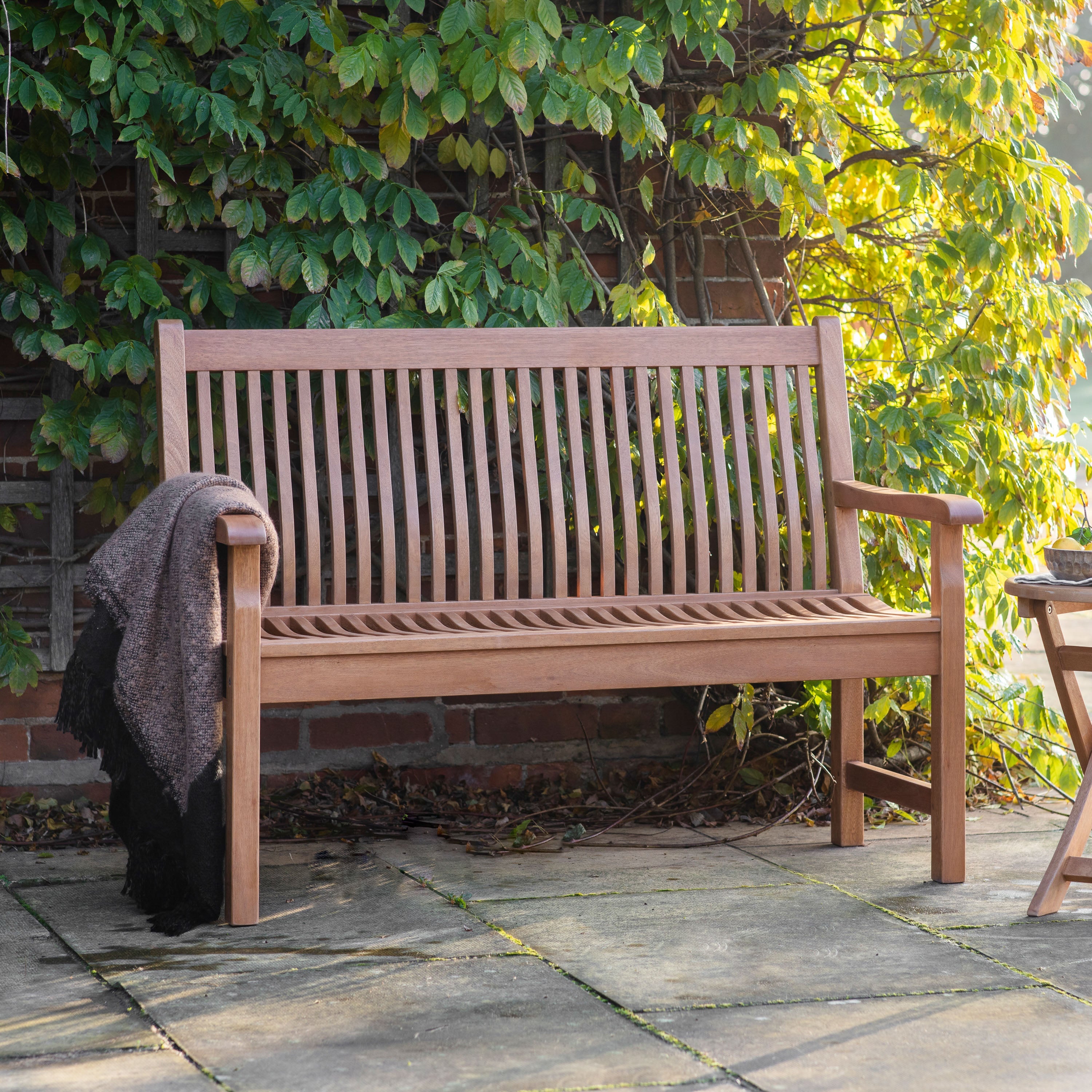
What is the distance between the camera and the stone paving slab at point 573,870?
2.82 m

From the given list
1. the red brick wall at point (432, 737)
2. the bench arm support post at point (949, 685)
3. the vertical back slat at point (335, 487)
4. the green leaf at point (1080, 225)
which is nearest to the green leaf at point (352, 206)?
the vertical back slat at point (335, 487)

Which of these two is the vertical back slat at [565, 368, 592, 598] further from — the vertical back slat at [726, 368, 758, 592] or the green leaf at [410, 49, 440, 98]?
the green leaf at [410, 49, 440, 98]

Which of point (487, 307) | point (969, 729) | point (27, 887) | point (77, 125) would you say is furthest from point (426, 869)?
point (77, 125)

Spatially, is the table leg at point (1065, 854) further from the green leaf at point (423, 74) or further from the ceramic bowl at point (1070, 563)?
the green leaf at point (423, 74)

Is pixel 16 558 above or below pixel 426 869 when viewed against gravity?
above

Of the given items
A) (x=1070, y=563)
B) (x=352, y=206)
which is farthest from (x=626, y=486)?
(x=1070, y=563)

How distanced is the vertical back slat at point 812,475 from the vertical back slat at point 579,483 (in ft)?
1.64

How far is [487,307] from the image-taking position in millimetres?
3287

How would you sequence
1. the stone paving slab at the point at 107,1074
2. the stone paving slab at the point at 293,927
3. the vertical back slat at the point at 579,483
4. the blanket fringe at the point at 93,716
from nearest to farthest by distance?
the stone paving slab at the point at 107,1074, the stone paving slab at the point at 293,927, the blanket fringe at the point at 93,716, the vertical back slat at the point at 579,483

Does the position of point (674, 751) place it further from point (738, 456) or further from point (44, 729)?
point (44, 729)

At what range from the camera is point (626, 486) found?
3.14 metres

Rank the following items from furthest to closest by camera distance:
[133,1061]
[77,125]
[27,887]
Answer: [77,125]
[27,887]
[133,1061]

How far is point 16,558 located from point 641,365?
5.15 ft

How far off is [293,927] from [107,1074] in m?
0.70
